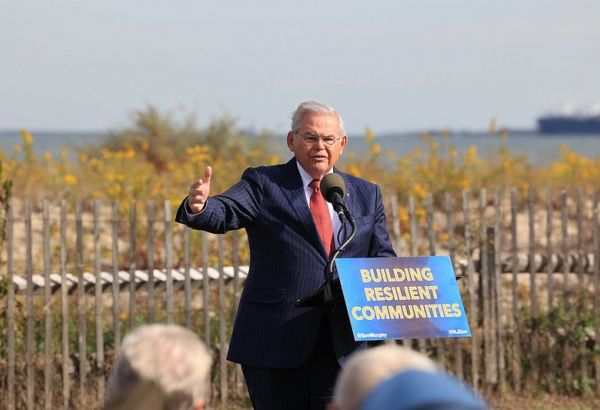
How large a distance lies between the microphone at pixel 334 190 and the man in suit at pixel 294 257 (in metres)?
0.25

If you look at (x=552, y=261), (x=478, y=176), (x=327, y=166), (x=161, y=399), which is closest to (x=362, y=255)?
(x=327, y=166)

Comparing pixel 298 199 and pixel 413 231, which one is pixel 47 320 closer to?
pixel 413 231

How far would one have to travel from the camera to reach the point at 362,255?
550 centimetres

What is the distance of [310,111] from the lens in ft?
17.8

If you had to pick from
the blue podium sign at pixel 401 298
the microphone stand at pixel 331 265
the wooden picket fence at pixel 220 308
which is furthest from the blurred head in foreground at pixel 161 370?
the wooden picket fence at pixel 220 308

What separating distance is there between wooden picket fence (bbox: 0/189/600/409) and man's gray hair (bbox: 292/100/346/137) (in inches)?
129

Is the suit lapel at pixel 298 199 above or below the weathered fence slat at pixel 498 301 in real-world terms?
above

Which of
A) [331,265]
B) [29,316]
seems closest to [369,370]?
[331,265]

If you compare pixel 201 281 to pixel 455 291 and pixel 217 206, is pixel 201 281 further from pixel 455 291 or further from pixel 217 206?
pixel 455 291

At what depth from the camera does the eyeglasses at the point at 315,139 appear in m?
5.43

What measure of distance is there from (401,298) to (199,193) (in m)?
0.93

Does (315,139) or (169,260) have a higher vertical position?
(315,139)

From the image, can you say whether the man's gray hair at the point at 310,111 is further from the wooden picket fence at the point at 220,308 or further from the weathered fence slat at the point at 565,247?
the weathered fence slat at the point at 565,247

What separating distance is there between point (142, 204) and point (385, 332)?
27.7 feet
